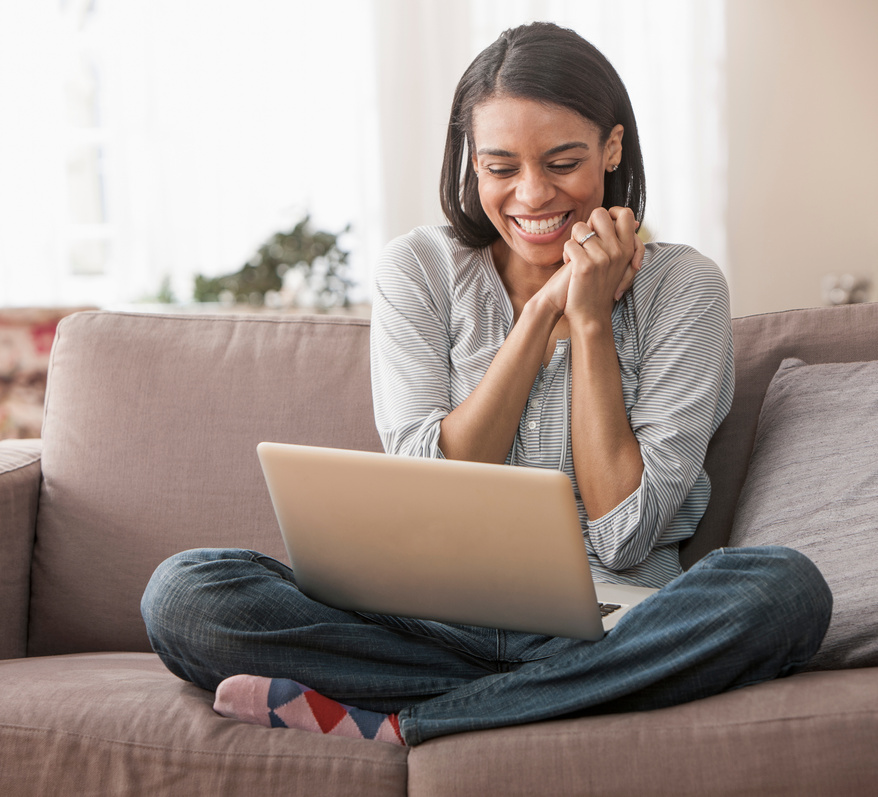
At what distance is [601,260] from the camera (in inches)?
51.7

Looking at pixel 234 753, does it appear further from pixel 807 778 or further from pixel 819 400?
pixel 819 400

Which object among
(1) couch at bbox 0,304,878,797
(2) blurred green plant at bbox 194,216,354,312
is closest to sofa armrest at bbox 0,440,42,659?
(1) couch at bbox 0,304,878,797

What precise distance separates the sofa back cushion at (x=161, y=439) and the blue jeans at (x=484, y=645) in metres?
0.36

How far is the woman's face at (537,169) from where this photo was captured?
1.33 m

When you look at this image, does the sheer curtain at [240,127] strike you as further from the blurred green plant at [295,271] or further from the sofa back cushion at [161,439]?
the sofa back cushion at [161,439]

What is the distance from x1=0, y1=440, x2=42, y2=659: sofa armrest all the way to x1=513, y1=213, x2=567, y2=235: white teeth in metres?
0.88

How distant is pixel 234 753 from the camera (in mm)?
962

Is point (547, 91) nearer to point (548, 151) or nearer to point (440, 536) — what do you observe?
point (548, 151)

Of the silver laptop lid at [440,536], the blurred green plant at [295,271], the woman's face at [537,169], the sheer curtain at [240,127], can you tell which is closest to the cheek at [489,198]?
the woman's face at [537,169]

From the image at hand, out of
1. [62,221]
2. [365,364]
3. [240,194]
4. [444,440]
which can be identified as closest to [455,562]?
[444,440]

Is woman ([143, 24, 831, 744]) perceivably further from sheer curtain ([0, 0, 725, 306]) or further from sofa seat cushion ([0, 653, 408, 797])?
sheer curtain ([0, 0, 725, 306])

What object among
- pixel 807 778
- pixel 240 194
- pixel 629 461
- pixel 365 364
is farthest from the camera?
pixel 240 194

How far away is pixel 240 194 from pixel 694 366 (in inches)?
118

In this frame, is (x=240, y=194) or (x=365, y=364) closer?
(x=365, y=364)
